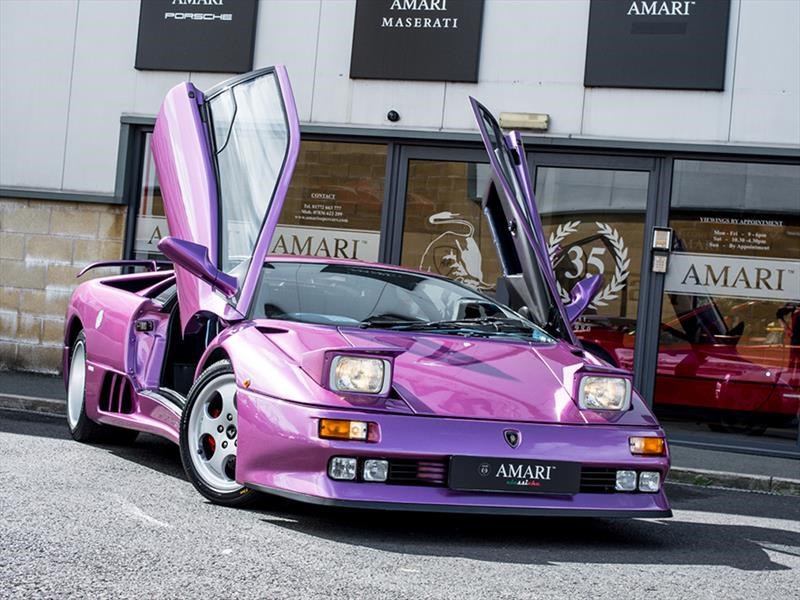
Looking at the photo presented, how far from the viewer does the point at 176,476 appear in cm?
613

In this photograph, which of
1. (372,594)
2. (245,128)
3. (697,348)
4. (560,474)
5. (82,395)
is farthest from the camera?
(697,348)

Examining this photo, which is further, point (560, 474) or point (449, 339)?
point (449, 339)

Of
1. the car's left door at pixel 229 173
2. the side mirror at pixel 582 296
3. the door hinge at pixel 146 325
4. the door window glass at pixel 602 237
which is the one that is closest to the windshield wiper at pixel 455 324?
the side mirror at pixel 582 296

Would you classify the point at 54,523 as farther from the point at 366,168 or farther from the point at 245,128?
the point at 366,168

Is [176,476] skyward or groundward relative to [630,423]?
groundward

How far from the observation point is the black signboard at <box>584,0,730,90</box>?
10.5 metres

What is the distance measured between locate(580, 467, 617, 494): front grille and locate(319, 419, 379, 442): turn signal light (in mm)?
890

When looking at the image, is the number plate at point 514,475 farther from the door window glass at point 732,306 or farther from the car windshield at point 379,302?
the door window glass at point 732,306

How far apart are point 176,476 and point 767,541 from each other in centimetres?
288

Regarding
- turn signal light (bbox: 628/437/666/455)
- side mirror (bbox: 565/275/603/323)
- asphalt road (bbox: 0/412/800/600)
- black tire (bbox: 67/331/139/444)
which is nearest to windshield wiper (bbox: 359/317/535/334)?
side mirror (bbox: 565/275/603/323)

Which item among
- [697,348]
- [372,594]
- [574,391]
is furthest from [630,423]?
[697,348]

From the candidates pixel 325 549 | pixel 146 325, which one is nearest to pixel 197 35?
pixel 146 325

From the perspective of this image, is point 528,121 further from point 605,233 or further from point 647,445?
point 647,445

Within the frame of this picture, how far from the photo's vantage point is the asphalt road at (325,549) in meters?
3.78
